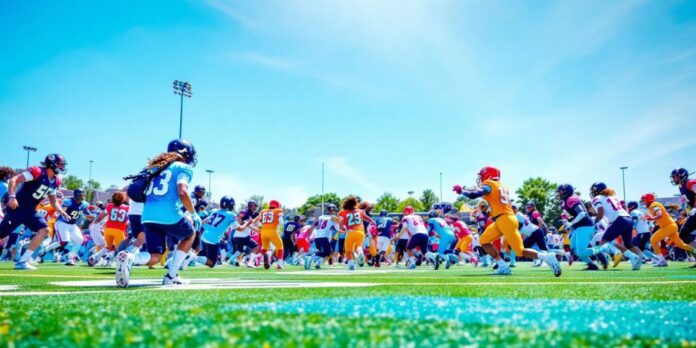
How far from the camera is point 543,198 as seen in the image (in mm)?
80562

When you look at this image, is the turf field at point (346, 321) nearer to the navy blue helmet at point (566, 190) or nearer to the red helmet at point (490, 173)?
the red helmet at point (490, 173)

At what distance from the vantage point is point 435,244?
2558 centimetres

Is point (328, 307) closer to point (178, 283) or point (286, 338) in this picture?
point (286, 338)

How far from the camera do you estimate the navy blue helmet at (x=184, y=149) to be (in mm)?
6762

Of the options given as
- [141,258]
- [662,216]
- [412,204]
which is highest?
[412,204]

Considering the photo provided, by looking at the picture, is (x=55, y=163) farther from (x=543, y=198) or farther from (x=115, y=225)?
(x=543, y=198)

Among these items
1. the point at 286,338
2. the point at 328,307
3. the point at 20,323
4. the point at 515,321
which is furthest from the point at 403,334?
the point at 20,323

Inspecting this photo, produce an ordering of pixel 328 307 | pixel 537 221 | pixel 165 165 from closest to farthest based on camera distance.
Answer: pixel 328 307 < pixel 165 165 < pixel 537 221

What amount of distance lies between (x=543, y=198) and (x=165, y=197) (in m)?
82.1

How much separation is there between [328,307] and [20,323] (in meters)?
1.78

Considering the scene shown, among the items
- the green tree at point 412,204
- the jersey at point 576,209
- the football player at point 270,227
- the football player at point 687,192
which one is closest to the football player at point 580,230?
the jersey at point 576,209

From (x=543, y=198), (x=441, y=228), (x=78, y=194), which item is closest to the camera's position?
(x=78, y=194)

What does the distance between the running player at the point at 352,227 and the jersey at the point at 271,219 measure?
1970 mm

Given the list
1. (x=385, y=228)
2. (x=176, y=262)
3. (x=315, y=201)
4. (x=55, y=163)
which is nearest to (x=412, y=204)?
(x=315, y=201)
